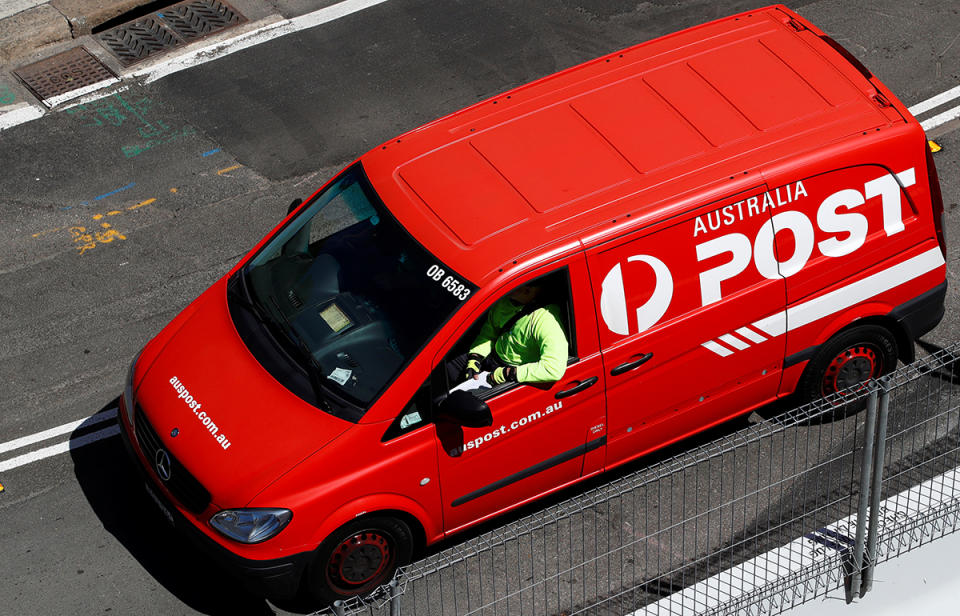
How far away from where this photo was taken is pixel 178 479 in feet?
22.6

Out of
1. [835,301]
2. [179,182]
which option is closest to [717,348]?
[835,301]

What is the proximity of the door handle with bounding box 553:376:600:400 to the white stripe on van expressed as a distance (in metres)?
0.75

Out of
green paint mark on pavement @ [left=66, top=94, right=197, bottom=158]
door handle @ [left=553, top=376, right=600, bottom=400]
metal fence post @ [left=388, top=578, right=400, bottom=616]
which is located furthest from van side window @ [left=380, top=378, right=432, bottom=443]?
green paint mark on pavement @ [left=66, top=94, right=197, bottom=158]

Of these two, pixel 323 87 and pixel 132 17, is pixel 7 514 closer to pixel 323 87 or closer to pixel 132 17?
pixel 323 87

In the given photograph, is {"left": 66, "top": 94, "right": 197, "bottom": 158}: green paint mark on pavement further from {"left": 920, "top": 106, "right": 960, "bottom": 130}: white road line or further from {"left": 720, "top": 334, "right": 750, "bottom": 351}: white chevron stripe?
{"left": 920, "top": 106, "right": 960, "bottom": 130}: white road line

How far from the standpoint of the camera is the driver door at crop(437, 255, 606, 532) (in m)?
6.80

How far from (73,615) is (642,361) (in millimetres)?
3687

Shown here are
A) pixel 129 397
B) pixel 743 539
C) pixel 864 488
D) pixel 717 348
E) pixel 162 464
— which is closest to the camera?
pixel 864 488

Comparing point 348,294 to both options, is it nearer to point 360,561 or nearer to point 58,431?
point 360,561

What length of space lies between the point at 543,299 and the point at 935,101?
5.98m

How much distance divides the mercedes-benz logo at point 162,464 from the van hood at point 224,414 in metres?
0.07

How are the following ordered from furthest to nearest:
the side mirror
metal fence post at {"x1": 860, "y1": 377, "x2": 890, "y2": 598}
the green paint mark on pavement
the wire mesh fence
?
the green paint mark on pavement, the wire mesh fence, the side mirror, metal fence post at {"x1": 860, "y1": 377, "x2": 890, "y2": 598}

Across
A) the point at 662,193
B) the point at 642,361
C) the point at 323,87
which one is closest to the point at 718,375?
the point at 642,361

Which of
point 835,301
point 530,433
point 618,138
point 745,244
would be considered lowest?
point 530,433
